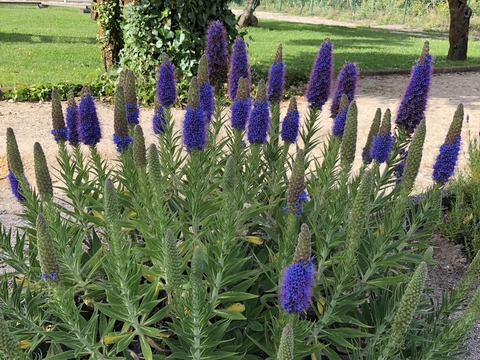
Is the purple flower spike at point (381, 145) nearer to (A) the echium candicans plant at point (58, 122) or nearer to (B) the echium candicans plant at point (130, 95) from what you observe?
(B) the echium candicans plant at point (130, 95)

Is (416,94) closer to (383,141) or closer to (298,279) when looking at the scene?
(383,141)

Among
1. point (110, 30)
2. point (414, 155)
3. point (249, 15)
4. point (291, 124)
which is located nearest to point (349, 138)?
point (414, 155)

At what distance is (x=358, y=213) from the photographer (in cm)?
177

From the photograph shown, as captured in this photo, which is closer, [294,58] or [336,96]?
[336,96]

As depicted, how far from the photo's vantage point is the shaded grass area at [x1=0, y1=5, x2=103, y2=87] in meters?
10.9

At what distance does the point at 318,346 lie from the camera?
6.48 ft

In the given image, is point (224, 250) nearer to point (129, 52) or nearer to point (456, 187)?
point (456, 187)

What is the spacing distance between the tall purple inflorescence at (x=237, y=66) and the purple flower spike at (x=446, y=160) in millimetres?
1490

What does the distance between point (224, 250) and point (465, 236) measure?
3.54 meters

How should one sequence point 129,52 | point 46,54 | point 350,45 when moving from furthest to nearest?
point 350,45 → point 46,54 → point 129,52

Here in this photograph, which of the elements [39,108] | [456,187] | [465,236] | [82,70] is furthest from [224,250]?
[82,70]

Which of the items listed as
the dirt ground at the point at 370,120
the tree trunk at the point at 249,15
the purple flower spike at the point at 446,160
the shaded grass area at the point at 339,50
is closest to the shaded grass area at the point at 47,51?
the dirt ground at the point at 370,120

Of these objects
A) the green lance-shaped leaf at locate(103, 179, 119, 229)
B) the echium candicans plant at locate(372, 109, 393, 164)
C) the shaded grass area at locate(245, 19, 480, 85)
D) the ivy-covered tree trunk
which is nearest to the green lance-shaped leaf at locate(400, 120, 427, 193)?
the echium candicans plant at locate(372, 109, 393, 164)

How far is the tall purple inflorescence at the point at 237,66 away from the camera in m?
3.34
